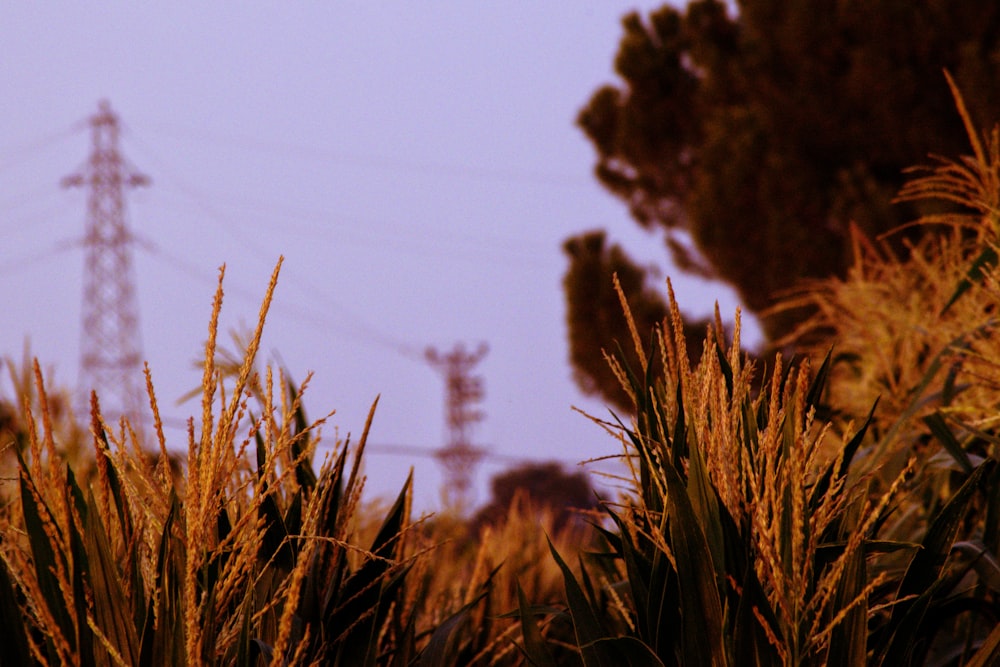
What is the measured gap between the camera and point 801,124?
12023 millimetres

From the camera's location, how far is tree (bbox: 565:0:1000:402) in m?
10.7

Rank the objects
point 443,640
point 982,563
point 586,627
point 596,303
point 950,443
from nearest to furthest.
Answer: point 586,627
point 443,640
point 982,563
point 950,443
point 596,303

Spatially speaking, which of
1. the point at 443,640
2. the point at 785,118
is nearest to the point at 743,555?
the point at 443,640

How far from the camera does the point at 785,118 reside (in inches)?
476

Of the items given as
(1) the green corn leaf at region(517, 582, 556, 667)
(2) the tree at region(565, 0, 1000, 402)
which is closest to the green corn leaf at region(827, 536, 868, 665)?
(1) the green corn leaf at region(517, 582, 556, 667)

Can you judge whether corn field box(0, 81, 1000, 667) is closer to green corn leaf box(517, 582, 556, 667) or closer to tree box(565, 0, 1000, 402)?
green corn leaf box(517, 582, 556, 667)

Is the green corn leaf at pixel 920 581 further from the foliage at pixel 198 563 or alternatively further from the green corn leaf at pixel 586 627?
the foliage at pixel 198 563

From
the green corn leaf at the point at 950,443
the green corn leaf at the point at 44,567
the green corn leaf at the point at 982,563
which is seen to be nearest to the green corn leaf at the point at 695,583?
the green corn leaf at the point at 982,563

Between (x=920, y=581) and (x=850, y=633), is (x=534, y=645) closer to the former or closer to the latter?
(x=850, y=633)

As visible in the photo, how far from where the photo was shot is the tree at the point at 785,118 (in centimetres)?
1066

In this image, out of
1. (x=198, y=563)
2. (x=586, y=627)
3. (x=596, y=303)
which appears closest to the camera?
(x=198, y=563)

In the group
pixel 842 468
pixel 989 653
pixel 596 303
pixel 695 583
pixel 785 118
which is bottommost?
pixel 989 653

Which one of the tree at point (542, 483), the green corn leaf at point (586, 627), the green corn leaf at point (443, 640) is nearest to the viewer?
the green corn leaf at point (586, 627)

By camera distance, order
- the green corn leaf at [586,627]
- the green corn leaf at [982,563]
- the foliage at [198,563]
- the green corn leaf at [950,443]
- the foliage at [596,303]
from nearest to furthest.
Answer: the foliage at [198,563], the green corn leaf at [586,627], the green corn leaf at [982,563], the green corn leaf at [950,443], the foliage at [596,303]
